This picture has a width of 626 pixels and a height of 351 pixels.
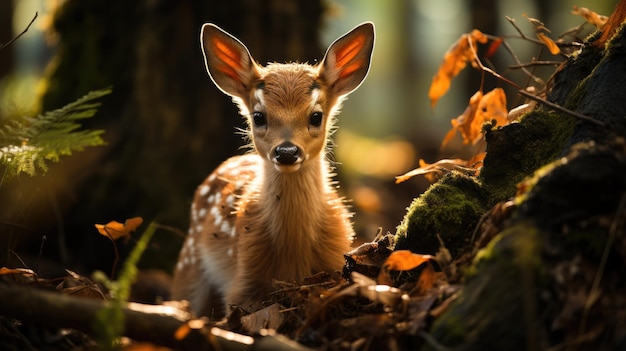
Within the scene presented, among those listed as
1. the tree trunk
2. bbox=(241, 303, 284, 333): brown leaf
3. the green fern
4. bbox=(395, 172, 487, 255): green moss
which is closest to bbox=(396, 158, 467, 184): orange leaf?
bbox=(395, 172, 487, 255): green moss

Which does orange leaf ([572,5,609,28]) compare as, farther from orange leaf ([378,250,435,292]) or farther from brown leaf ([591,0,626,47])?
orange leaf ([378,250,435,292])

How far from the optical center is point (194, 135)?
7.34 m

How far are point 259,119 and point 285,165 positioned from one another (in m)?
0.48

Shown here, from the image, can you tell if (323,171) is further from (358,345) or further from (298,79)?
(358,345)

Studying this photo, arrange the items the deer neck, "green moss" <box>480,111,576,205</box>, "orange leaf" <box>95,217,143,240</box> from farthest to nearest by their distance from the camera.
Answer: the deer neck
"orange leaf" <box>95,217,143,240</box>
"green moss" <box>480,111,576,205</box>

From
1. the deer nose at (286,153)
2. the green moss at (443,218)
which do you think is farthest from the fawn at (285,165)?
the green moss at (443,218)

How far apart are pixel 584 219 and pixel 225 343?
4.03 feet

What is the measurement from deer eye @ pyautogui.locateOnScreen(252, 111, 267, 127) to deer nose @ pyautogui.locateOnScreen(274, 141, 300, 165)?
373 millimetres

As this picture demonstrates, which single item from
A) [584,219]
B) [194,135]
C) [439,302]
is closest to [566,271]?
[584,219]

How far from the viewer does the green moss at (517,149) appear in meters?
3.24

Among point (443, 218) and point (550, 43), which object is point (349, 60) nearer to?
point (550, 43)

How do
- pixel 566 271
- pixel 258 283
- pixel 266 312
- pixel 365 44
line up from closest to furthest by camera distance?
pixel 566 271
pixel 266 312
pixel 258 283
pixel 365 44

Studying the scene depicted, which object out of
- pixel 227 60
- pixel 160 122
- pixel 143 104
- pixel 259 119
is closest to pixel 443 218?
pixel 259 119

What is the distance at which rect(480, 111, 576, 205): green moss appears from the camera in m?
3.24
